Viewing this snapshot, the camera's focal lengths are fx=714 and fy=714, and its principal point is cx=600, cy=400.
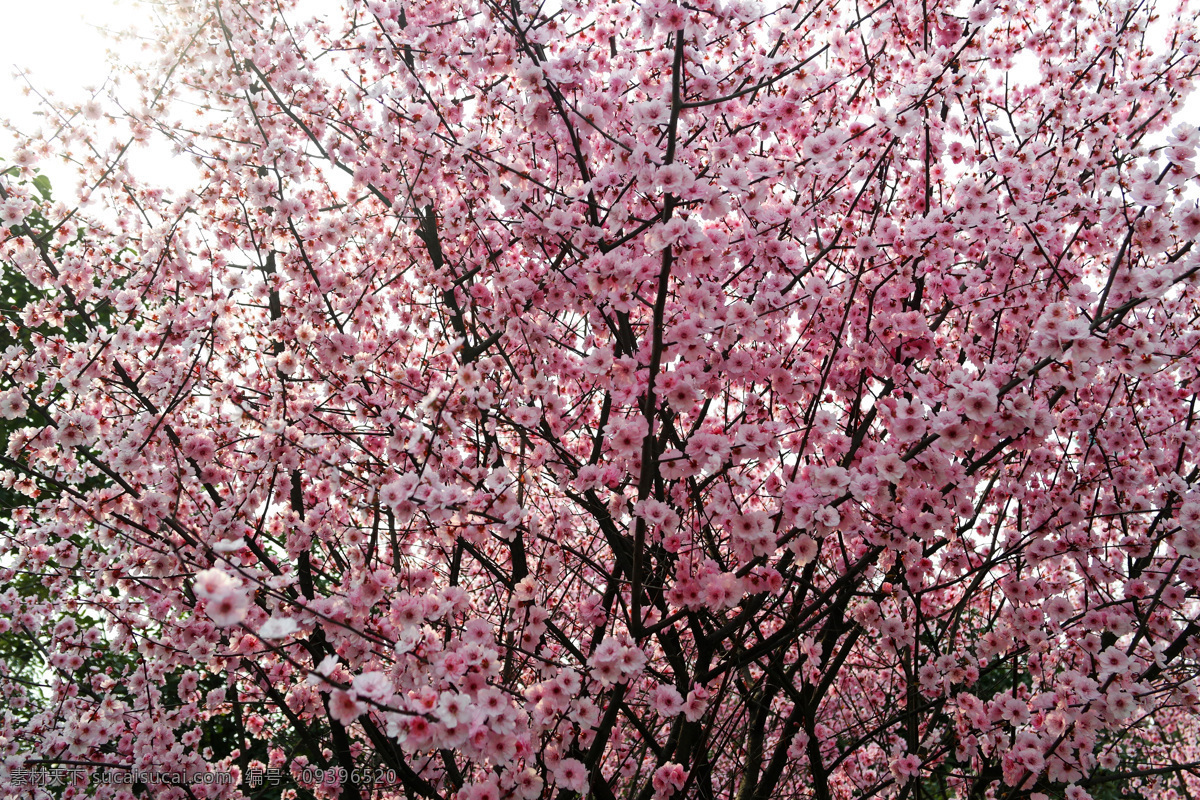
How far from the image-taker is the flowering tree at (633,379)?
136 inches

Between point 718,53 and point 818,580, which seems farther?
point 818,580

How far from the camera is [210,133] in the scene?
4785 millimetres

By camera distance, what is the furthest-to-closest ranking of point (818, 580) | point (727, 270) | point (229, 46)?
point (818, 580) < point (229, 46) < point (727, 270)

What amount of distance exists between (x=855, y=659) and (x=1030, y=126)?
5201 millimetres

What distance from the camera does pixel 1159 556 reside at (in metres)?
4.38

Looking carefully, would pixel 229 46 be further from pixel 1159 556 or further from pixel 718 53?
pixel 1159 556

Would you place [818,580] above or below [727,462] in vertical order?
above

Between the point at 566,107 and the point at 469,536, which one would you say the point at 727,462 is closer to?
the point at 469,536

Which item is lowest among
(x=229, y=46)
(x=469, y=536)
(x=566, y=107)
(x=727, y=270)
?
(x=469, y=536)

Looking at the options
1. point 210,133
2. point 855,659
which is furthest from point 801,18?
point 855,659

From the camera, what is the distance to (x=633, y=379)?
3465 mm

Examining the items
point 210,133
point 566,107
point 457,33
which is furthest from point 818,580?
point 210,133

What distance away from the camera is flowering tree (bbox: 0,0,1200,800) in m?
3.46

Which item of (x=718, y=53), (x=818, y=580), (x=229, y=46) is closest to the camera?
(x=229, y=46)
